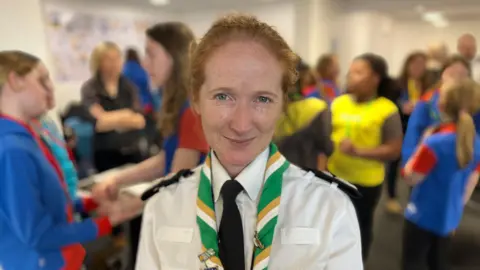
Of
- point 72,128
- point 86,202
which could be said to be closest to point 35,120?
point 86,202

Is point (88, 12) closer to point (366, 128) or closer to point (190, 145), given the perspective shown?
point (190, 145)

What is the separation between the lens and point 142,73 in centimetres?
213

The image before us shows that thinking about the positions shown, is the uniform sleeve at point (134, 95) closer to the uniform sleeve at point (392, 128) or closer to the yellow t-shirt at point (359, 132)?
the yellow t-shirt at point (359, 132)

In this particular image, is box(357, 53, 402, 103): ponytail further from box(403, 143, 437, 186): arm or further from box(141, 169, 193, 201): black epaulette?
box(141, 169, 193, 201): black epaulette

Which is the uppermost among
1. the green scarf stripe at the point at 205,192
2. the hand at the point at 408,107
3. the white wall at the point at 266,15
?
the white wall at the point at 266,15

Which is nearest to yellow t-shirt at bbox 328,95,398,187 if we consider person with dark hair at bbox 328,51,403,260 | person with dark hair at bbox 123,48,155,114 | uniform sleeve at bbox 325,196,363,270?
person with dark hair at bbox 328,51,403,260

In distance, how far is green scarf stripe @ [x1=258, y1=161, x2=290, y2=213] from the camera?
0.69 metres

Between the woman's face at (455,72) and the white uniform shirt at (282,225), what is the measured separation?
41 cm

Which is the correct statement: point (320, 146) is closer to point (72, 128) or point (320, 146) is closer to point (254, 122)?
point (254, 122)

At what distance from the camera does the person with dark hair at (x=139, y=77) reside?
1989 mm

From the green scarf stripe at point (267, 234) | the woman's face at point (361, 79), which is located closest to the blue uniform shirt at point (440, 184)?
the woman's face at point (361, 79)

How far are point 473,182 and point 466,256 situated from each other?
2.50 ft

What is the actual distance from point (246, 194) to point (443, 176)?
2.34ft

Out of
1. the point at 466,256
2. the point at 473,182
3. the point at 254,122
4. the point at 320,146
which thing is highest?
the point at 254,122
